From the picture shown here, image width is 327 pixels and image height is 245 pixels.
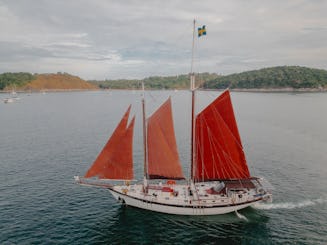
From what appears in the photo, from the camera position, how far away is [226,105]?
33219mm

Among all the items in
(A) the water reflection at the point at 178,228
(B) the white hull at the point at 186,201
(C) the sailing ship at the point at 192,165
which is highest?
(C) the sailing ship at the point at 192,165

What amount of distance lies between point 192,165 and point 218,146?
14.1 feet

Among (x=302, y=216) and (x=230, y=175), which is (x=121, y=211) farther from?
(x=302, y=216)

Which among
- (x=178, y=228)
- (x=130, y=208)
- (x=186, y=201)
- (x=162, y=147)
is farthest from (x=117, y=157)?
(x=178, y=228)

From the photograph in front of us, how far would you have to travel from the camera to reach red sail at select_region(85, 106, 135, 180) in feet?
108

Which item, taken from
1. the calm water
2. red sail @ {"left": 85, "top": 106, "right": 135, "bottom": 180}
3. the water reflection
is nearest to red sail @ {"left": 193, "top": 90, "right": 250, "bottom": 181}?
the water reflection

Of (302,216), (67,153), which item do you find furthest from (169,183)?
(67,153)

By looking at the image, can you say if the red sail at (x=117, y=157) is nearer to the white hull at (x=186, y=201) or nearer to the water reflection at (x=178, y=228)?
the white hull at (x=186, y=201)

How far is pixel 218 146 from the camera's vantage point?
3506 centimetres

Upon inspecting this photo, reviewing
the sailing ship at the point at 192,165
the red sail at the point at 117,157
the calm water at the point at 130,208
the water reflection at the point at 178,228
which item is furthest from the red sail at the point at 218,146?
the red sail at the point at 117,157

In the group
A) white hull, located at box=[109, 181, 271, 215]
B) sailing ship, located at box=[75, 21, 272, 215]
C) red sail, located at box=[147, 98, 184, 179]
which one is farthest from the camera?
red sail, located at box=[147, 98, 184, 179]

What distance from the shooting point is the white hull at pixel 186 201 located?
3275 cm

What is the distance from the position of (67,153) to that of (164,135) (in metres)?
32.7

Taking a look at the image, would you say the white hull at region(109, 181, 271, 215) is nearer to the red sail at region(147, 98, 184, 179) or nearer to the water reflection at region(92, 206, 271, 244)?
the water reflection at region(92, 206, 271, 244)
